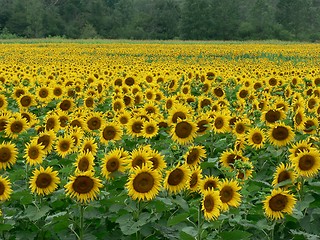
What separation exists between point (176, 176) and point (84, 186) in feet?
1.91

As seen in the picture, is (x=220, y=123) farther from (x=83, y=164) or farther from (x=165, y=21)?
(x=165, y=21)

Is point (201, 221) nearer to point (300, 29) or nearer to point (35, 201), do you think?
point (35, 201)

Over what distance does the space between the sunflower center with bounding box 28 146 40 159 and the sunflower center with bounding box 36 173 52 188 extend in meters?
0.46

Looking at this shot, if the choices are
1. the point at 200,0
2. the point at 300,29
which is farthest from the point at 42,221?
the point at 300,29

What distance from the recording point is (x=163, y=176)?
3.97m

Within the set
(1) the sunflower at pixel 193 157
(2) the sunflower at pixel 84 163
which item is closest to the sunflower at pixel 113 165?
(2) the sunflower at pixel 84 163

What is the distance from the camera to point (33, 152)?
14.6ft

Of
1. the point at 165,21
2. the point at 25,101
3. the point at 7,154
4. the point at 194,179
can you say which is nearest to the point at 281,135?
the point at 194,179

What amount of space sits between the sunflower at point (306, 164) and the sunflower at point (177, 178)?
2.48 ft

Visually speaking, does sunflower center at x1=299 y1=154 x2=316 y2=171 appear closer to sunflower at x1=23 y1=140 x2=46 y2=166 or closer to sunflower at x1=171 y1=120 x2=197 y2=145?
sunflower at x1=171 y1=120 x2=197 y2=145

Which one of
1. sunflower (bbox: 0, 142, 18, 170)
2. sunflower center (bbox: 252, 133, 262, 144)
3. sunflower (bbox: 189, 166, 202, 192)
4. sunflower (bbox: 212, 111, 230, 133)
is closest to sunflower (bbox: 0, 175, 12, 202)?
sunflower (bbox: 0, 142, 18, 170)

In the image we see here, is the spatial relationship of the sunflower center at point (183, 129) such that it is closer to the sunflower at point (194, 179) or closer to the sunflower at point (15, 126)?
the sunflower at point (194, 179)

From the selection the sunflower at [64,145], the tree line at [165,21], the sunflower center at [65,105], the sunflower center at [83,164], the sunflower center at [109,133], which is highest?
the sunflower center at [83,164]

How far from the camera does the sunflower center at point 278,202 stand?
3.53 meters
